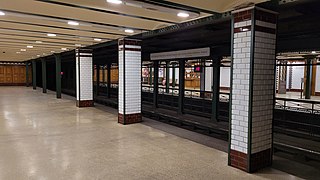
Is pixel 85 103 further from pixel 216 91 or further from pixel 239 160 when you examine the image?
pixel 239 160

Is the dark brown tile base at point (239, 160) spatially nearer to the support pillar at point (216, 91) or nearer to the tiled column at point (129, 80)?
the support pillar at point (216, 91)

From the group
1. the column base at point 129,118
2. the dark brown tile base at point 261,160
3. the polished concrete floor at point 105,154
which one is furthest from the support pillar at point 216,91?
the dark brown tile base at point 261,160

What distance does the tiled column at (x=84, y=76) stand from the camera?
1124cm

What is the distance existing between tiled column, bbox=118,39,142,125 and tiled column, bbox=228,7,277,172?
4.04 m

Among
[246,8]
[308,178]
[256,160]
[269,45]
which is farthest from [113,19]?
[308,178]

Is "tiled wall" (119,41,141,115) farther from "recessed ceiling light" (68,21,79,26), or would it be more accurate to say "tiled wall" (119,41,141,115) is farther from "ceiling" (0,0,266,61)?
"recessed ceiling light" (68,21,79,26)

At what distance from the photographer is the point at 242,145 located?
4.13 meters

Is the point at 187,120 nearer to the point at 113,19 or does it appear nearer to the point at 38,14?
the point at 113,19

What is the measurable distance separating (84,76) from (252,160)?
29.9ft

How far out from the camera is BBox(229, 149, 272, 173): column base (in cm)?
406

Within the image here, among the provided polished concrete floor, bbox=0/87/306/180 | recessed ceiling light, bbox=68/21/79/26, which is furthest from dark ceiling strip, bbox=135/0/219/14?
polished concrete floor, bbox=0/87/306/180

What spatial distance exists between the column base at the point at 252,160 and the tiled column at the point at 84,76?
8.62 m

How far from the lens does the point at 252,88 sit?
398 centimetres

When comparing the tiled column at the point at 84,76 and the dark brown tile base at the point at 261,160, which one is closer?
the dark brown tile base at the point at 261,160
